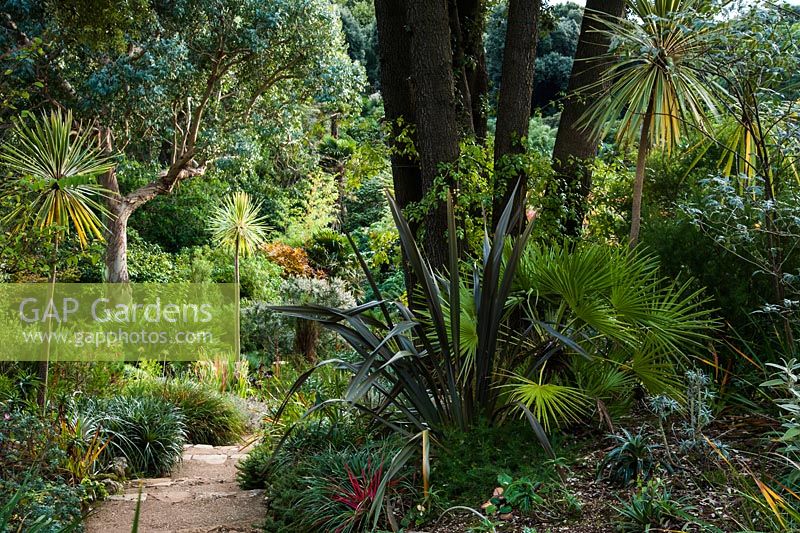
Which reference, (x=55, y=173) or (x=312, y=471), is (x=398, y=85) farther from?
(x=55, y=173)

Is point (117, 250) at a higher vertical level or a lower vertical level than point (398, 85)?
lower

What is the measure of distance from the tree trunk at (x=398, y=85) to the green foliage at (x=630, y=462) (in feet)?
9.19

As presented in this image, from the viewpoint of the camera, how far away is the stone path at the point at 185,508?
4332mm

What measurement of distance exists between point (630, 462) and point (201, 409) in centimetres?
506

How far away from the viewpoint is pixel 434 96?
5.32m

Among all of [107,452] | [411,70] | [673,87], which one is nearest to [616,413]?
[673,87]

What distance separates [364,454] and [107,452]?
2.53 m

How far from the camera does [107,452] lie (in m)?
5.62

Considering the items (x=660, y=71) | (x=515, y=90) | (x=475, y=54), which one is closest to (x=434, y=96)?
(x=515, y=90)

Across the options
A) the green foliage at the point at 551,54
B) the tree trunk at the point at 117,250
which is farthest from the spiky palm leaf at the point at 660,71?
the tree trunk at the point at 117,250

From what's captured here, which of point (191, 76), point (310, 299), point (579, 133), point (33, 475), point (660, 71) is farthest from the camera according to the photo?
point (191, 76)

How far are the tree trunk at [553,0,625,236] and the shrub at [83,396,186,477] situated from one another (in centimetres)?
354

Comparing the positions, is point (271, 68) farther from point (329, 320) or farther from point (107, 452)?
point (329, 320)

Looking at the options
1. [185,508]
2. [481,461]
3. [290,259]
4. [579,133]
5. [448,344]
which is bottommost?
[185,508]
